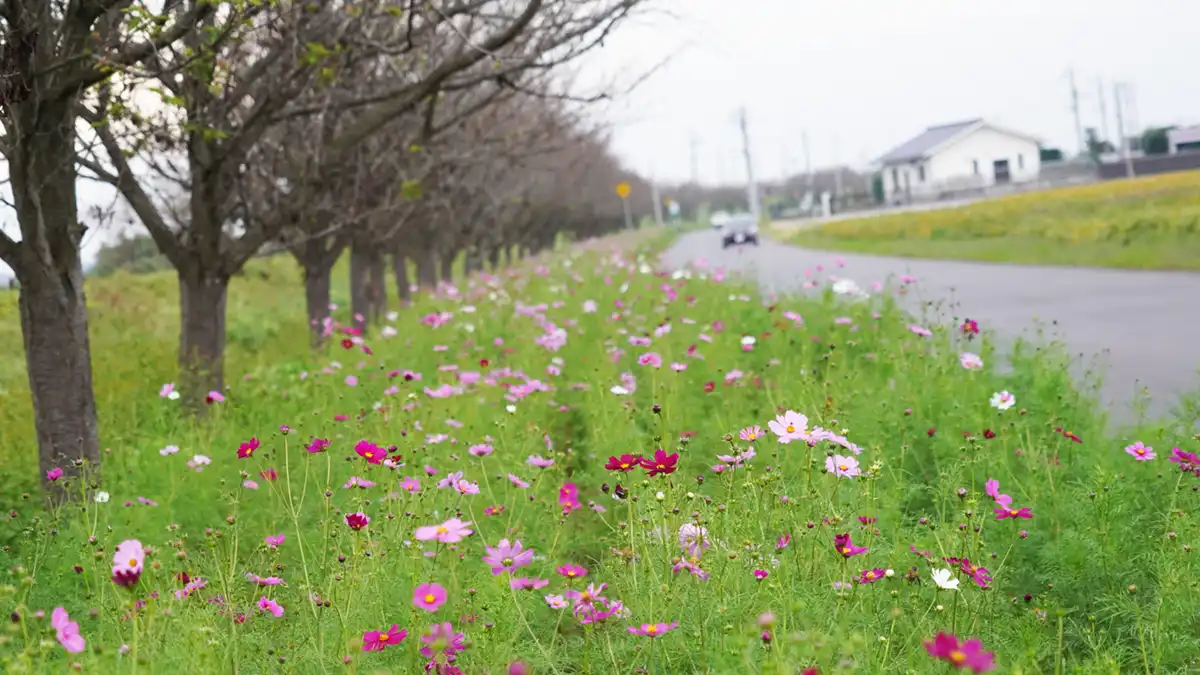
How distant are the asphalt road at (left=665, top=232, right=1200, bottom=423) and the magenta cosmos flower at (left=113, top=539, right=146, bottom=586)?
3.76m

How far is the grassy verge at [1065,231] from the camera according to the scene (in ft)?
55.6

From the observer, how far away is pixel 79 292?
4836 millimetres

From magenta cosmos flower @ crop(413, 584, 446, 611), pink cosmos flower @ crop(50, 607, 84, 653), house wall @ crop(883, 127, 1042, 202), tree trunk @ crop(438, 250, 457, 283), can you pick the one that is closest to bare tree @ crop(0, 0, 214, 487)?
pink cosmos flower @ crop(50, 607, 84, 653)

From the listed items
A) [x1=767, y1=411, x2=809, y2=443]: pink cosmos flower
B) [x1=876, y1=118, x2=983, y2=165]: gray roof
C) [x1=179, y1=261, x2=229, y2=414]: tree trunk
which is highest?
[x1=876, y1=118, x2=983, y2=165]: gray roof

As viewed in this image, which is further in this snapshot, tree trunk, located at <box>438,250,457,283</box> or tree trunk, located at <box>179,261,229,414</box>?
tree trunk, located at <box>438,250,457,283</box>

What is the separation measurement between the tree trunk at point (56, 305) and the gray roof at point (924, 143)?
60.9 metres

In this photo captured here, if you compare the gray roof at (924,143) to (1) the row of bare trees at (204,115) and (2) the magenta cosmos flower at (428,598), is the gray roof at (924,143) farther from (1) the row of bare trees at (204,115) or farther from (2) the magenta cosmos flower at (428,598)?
(2) the magenta cosmos flower at (428,598)

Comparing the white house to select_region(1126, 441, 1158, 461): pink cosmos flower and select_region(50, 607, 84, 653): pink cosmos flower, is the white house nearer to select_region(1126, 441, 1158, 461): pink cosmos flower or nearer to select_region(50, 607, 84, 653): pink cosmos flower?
select_region(1126, 441, 1158, 461): pink cosmos flower

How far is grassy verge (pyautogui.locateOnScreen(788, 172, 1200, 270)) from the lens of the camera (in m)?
16.9

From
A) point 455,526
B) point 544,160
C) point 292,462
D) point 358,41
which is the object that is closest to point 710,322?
point 358,41

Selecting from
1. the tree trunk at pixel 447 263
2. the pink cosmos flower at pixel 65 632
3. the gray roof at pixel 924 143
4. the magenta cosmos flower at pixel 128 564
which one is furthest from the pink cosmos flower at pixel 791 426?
the gray roof at pixel 924 143

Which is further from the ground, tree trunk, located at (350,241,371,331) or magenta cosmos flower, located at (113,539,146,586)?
tree trunk, located at (350,241,371,331)

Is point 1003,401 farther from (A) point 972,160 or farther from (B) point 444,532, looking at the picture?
(A) point 972,160

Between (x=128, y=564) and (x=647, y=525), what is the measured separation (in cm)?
172
